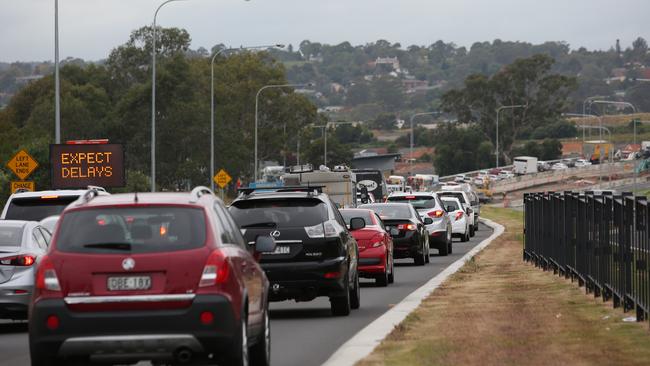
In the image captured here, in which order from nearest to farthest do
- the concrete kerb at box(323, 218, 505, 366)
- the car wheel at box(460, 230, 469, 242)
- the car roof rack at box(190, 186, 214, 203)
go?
the car roof rack at box(190, 186, 214, 203), the concrete kerb at box(323, 218, 505, 366), the car wheel at box(460, 230, 469, 242)

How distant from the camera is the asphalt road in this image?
1556cm

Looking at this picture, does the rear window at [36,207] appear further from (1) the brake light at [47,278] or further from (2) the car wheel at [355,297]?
(1) the brake light at [47,278]

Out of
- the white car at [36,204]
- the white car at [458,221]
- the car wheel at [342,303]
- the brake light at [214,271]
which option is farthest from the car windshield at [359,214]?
the white car at [458,221]

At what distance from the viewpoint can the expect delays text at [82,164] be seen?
4478 cm

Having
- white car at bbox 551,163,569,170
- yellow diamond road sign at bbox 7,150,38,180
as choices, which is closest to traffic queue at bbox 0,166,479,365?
yellow diamond road sign at bbox 7,150,38,180

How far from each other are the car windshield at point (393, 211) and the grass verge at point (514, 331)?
347 inches

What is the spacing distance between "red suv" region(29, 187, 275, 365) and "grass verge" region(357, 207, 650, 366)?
7.76 ft

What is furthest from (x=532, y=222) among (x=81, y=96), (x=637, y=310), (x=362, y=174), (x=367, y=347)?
(x=81, y=96)

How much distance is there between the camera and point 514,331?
1670 centimetres

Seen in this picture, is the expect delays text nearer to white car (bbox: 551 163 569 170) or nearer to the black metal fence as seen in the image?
the black metal fence

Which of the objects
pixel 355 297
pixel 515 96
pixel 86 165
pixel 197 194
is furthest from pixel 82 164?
pixel 515 96

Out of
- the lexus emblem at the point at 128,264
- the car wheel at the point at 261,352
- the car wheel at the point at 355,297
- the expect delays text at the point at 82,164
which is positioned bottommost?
the car wheel at the point at 355,297

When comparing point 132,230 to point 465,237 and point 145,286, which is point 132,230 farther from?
point 465,237

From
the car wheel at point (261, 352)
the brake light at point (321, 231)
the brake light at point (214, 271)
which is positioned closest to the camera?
the brake light at point (214, 271)
